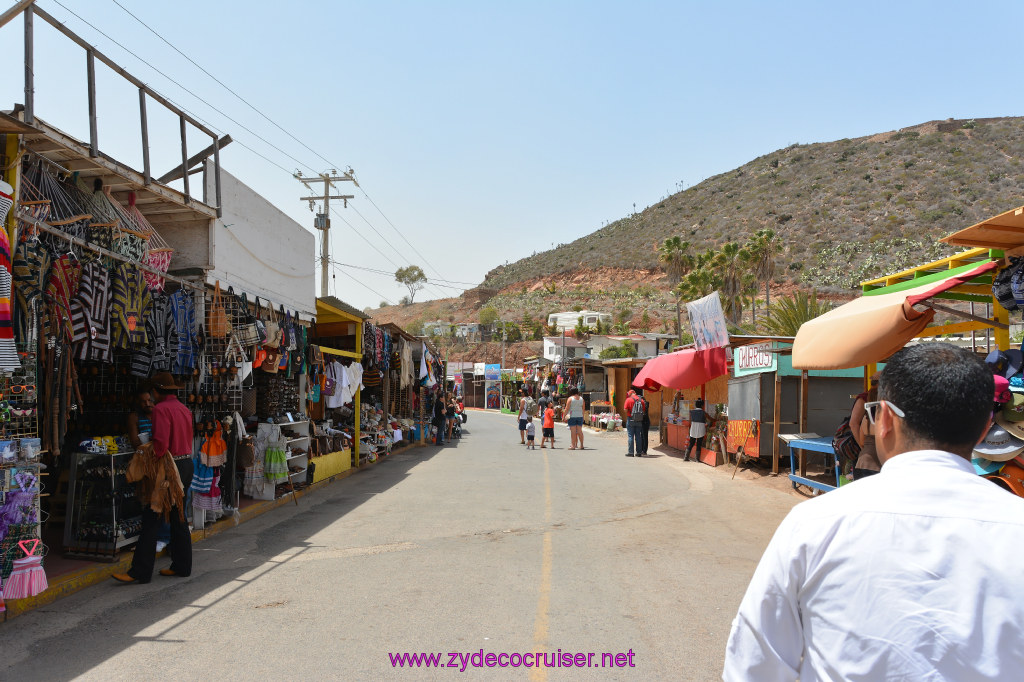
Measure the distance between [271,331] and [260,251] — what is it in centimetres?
149

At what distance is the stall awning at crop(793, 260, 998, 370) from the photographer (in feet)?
20.3

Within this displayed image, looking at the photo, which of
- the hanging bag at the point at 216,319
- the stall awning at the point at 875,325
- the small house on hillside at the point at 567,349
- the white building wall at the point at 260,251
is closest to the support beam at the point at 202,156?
the white building wall at the point at 260,251

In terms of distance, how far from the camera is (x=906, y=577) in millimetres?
1560

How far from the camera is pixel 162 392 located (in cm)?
705

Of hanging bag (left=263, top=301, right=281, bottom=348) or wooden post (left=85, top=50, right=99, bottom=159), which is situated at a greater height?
wooden post (left=85, top=50, right=99, bottom=159)

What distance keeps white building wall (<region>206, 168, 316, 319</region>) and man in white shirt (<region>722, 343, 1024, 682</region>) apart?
9.43 m

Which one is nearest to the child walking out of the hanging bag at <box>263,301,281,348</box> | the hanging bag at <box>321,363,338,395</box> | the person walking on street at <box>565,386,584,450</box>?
the person walking on street at <box>565,386,584,450</box>

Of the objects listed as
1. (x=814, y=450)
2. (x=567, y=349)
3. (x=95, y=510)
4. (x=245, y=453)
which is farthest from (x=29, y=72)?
(x=567, y=349)

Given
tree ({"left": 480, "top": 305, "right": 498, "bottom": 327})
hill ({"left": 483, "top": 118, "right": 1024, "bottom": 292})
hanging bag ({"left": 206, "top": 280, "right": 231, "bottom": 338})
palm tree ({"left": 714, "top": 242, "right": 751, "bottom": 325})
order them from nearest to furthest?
hanging bag ({"left": 206, "top": 280, "right": 231, "bottom": 338})
palm tree ({"left": 714, "top": 242, "right": 751, "bottom": 325})
hill ({"left": 483, "top": 118, "right": 1024, "bottom": 292})
tree ({"left": 480, "top": 305, "right": 498, "bottom": 327})

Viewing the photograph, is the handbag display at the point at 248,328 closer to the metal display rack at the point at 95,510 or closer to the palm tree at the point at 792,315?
the metal display rack at the point at 95,510

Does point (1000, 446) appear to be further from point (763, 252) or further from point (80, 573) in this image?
point (763, 252)

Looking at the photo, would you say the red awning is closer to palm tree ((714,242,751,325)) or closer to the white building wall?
the white building wall

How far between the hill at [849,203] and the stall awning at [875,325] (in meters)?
51.1

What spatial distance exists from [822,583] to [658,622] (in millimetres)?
4264
